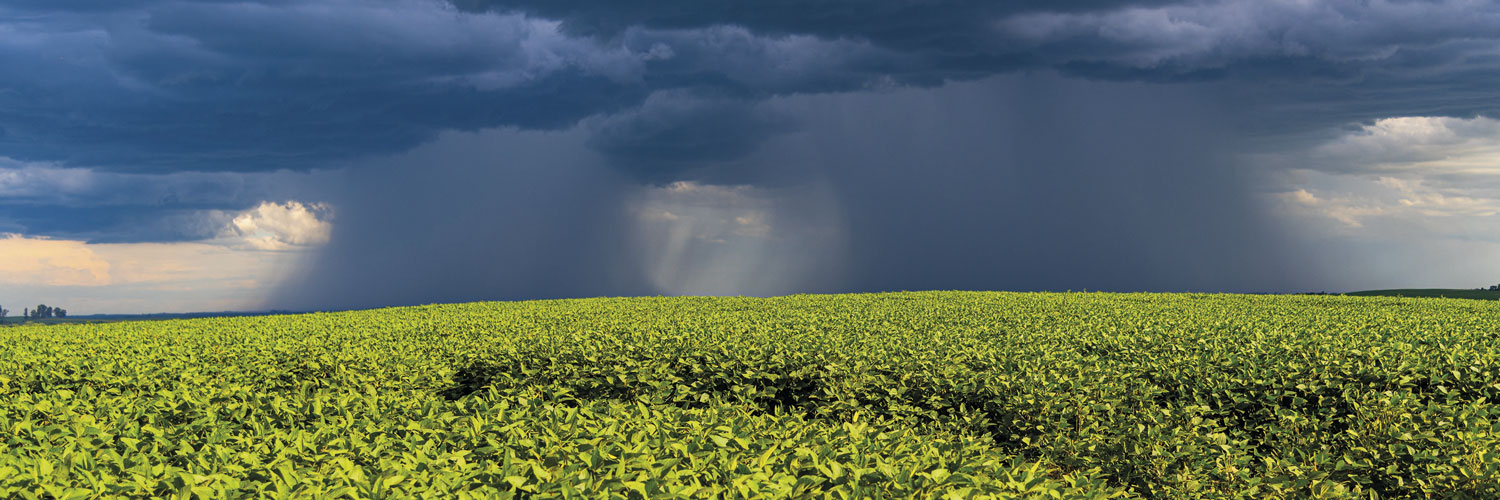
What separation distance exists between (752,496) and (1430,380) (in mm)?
7777

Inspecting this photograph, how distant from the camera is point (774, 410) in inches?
327

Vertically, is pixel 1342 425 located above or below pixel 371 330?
below

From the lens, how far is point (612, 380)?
8500 millimetres

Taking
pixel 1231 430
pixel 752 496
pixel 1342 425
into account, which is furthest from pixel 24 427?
pixel 1342 425

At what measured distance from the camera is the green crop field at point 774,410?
4.05 meters

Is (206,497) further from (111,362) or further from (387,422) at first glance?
(111,362)

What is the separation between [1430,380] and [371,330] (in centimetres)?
1345

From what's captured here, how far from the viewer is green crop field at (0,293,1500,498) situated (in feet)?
13.3

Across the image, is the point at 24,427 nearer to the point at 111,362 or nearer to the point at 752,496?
the point at 111,362

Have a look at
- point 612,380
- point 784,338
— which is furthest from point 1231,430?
point 612,380

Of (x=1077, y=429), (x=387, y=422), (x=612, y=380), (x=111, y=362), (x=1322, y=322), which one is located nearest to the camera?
(x=387, y=422)

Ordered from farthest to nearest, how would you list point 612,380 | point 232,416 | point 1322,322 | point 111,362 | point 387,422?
1. point 1322,322
2. point 111,362
3. point 612,380
4. point 232,416
5. point 387,422

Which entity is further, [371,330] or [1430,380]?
[371,330]

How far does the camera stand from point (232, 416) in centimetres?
589
